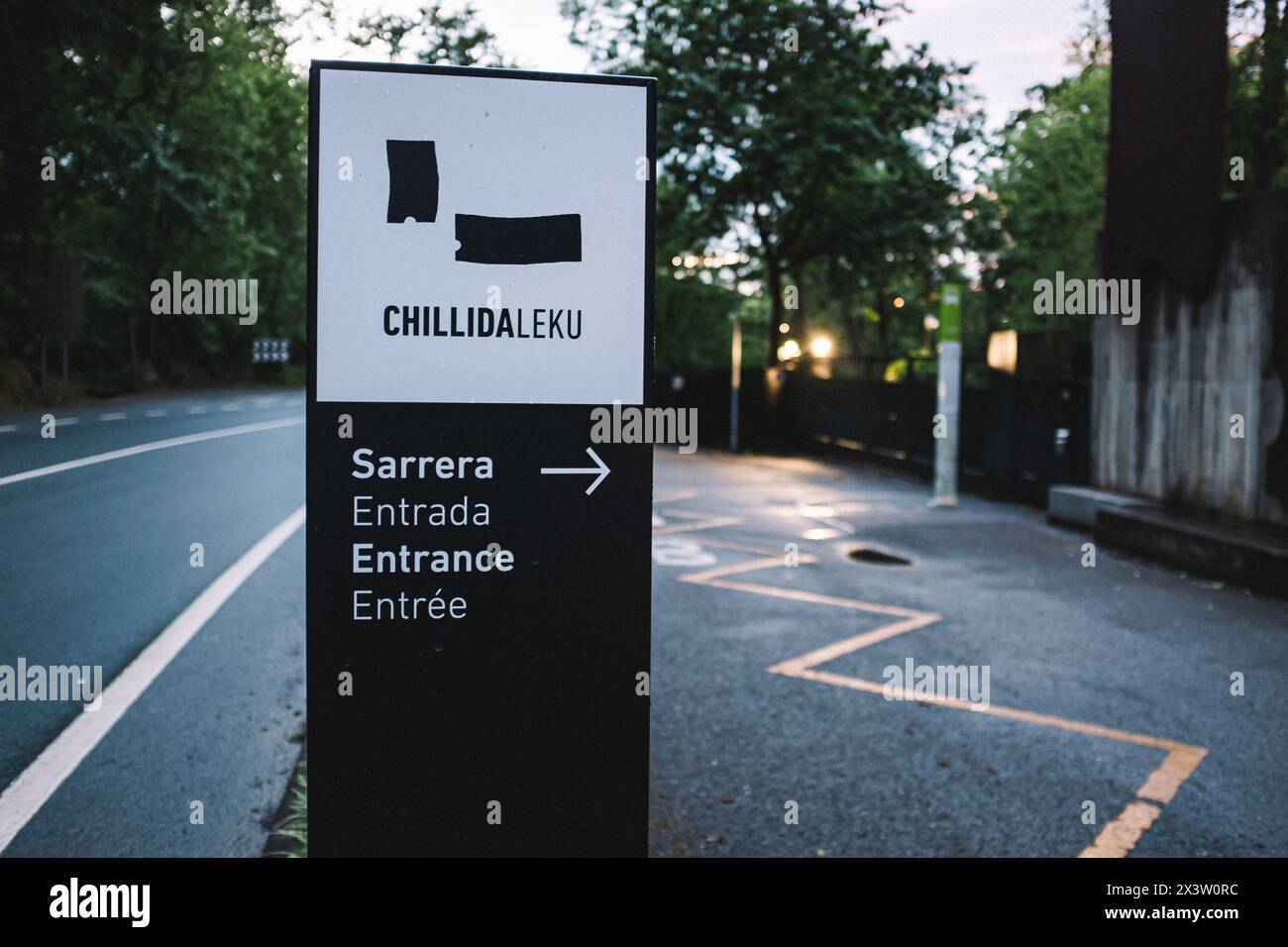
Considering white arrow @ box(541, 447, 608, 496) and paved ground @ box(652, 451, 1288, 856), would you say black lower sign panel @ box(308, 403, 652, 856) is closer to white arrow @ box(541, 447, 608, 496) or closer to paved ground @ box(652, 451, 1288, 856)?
white arrow @ box(541, 447, 608, 496)

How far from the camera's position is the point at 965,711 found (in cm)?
566

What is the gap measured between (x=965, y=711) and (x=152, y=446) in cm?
1364

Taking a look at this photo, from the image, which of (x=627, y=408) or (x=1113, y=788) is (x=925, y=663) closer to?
(x=1113, y=788)

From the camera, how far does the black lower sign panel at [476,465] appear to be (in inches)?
92.1

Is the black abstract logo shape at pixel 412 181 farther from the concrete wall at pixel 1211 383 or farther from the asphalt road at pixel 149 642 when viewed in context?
the concrete wall at pixel 1211 383

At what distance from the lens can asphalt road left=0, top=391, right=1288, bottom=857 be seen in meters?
4.09

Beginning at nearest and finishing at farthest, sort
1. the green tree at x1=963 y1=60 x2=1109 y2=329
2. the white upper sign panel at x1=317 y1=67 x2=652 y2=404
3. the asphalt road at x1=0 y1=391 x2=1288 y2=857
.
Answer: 1. the white upper sign panel at x1=317 y1=67 x2=652 y2=404
2. the asphalt road at x1=0 y1=391 x2=1288 y2=857
3. the green tree at x1=963 y1=60 x2=1109 y2=329

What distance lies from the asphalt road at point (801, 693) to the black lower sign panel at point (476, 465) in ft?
5.05

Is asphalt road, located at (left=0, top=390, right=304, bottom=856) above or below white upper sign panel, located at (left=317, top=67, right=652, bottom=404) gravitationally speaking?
below

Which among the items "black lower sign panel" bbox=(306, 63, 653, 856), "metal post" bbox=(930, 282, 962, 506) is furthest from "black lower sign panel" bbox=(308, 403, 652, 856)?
"metal post" bbox=(930, 282, 962, 506)

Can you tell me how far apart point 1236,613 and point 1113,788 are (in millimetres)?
4375
